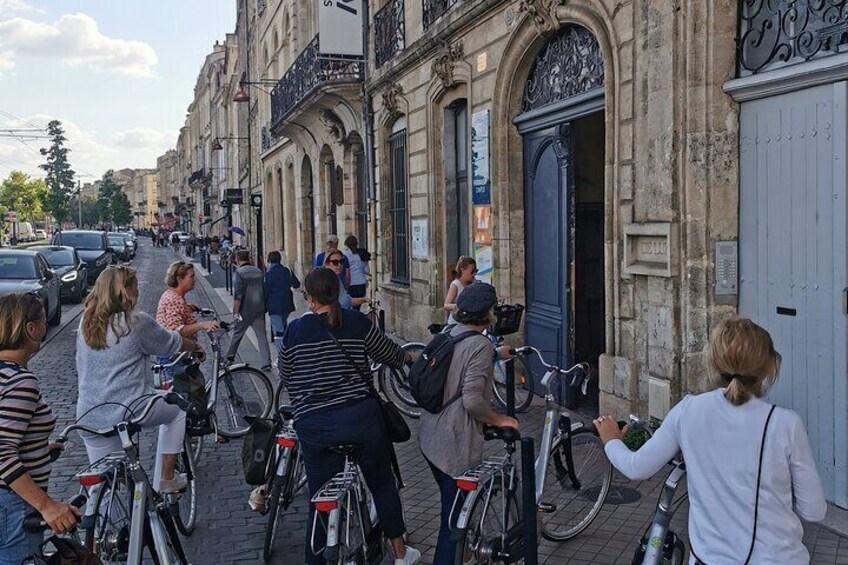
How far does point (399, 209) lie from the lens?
49.3 ft

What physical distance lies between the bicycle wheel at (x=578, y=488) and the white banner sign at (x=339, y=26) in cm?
1184

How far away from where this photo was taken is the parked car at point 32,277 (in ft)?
52.7

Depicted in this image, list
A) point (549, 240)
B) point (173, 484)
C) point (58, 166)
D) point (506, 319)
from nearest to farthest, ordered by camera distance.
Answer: point (173, 484), point (506, 319), point (549, 240), point (58, 166)

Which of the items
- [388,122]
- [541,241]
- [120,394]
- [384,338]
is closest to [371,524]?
[384,338]

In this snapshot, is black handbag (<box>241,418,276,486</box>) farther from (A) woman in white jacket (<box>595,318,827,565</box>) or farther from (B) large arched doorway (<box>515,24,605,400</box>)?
(B) large arched doorway (<box>515,24,605,400</box>)

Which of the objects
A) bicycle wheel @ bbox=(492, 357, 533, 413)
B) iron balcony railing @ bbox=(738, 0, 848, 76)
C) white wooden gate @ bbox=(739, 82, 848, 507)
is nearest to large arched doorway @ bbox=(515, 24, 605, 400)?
bicycle wheel @ bbox=(492, 357, 533, 413)

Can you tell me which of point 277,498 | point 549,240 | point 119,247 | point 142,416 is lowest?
point 277,498

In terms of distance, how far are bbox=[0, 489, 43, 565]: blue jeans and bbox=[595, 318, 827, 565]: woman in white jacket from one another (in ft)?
8.71

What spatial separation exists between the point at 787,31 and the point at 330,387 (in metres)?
4.12

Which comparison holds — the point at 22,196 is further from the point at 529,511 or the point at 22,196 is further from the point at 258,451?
the point at 529,511

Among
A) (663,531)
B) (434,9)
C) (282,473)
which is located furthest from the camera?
(434,9)

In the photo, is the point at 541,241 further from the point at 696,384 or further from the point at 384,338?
the point at 384,338

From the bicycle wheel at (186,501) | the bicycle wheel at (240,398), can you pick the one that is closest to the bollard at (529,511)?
the bicycle wheel at (186,501)

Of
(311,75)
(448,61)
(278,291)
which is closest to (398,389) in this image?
(278,291)
